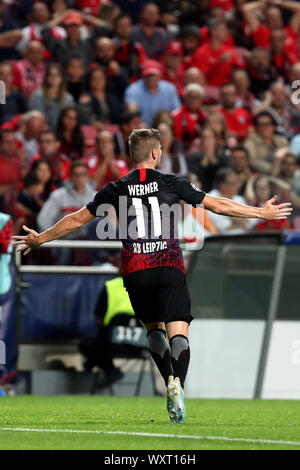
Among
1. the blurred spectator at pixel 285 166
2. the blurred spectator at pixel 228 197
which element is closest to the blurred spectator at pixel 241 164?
the blurred spectator at pixel 285 166

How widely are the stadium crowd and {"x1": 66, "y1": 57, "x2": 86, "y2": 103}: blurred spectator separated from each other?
2 centimetres

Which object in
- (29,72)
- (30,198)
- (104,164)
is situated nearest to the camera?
(30,198)

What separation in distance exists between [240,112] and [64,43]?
3.23 meters

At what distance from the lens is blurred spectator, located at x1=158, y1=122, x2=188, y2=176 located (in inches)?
649

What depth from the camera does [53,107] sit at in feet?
56.5

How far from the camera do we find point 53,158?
15539mm

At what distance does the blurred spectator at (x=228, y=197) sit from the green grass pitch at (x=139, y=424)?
4.38 metres

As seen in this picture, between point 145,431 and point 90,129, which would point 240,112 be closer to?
point 90,129

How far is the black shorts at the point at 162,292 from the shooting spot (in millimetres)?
7965

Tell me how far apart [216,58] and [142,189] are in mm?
12461

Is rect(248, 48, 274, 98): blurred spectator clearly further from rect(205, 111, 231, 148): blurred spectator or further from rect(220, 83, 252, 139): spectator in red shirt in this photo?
rect(205, 111, 231, 148): blurred spectator

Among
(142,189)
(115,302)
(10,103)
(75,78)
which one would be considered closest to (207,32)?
(75,78)

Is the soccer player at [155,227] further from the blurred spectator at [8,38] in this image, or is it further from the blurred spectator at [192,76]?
the blurred spectator at [192,76]

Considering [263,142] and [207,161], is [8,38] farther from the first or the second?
[263,142]
